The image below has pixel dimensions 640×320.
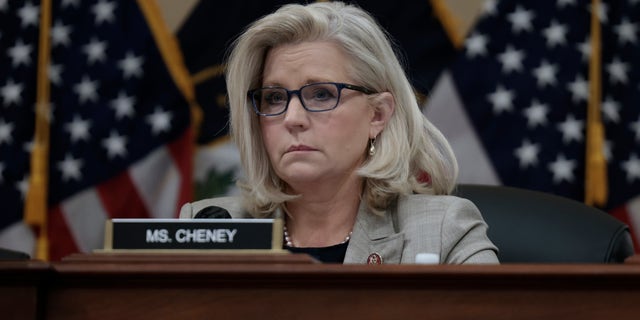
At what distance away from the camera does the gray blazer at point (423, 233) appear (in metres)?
2.56

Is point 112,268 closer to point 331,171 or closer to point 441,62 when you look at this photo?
point 331,171

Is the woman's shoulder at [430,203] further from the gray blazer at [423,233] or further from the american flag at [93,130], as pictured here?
the american flag at [93,130]

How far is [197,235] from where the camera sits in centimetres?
178

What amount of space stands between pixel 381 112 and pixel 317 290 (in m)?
1.31

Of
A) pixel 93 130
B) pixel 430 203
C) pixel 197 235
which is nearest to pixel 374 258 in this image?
pixel 430 203

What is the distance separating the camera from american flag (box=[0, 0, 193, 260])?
14.8 feet

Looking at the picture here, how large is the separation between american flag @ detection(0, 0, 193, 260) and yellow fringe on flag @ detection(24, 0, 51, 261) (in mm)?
19

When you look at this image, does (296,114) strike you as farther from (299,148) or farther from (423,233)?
(423,233)

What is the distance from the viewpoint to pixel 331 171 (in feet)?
8.92

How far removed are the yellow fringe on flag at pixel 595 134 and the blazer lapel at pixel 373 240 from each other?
1.63 metres

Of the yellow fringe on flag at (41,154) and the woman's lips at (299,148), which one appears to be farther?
the yellow fringe on flag at (41,154)

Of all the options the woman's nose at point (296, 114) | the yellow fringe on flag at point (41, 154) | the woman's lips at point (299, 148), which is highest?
the woman's nose at point (296, 114)

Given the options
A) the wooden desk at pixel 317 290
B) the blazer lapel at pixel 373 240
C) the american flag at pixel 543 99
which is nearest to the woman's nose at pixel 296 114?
the blazer lapel at pixel 373 240

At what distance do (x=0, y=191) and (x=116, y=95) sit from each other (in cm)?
63
